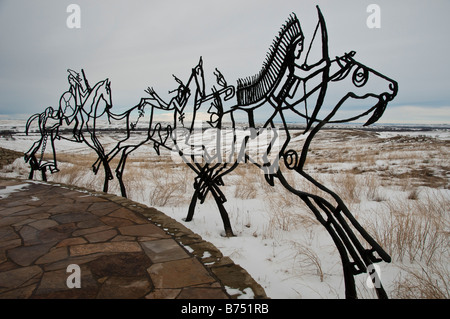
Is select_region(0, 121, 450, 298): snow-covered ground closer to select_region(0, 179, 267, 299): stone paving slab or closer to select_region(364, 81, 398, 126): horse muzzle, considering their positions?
select_region(0, 179, 267, 299): stone paving slab

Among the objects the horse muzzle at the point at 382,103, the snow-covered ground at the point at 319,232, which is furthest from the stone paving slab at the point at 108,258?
the horse muzzle at the point at 382,103

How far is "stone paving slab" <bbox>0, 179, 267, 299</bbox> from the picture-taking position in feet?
6.15

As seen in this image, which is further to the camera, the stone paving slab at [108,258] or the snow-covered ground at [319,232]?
the snow-covered ground at [319,232]

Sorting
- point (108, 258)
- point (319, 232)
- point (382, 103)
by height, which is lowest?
point (319, 232)

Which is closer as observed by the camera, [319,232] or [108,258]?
[108,258]

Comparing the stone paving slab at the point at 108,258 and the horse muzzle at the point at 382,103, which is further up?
the horse muzzle at the point at 382,103

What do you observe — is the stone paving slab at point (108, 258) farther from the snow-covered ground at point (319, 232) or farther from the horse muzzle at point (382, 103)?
the horse muzzle at point (382, 103)

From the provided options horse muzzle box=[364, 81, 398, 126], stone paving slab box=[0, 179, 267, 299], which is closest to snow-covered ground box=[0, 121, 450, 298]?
stone paving slab box=[0, 179, 267, 299]

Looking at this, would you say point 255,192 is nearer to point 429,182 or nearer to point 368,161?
point 429,182

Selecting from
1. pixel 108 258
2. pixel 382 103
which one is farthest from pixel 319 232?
pixel 108 258

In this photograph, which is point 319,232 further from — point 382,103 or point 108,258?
point 108,258

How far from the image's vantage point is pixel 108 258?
2.31m

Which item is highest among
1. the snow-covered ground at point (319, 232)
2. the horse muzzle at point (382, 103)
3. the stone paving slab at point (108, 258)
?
the horse muzzle at point (382, 103)

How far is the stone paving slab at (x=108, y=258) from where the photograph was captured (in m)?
1.87
